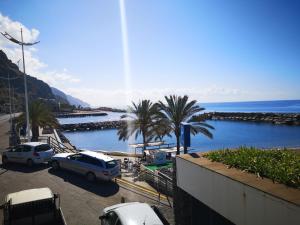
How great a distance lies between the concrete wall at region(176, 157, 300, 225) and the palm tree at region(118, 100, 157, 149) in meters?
24.5

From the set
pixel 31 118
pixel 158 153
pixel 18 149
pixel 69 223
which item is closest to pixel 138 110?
pixel 158 153

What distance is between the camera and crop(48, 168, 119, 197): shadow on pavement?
51.8ft

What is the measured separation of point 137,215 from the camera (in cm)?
825

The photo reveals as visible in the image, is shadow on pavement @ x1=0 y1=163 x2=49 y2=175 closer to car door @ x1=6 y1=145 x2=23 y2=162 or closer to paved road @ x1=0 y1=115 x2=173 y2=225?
paved road @ x1=0 y1=115 x2=173 y2=225

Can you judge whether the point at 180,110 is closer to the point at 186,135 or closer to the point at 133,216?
the point at 186,135

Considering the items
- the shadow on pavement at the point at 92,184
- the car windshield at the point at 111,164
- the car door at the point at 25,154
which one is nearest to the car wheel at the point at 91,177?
the shadow on pavement at the point at 92,184

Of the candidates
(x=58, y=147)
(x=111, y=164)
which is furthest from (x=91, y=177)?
(x=58, y=147)

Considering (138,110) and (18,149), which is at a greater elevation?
(138,110)

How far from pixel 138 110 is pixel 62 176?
18.0 m

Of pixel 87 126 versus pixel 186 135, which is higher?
pixel 186 135

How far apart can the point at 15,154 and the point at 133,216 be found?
15807 millimetres

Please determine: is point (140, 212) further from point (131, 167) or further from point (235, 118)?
point (235, 118)

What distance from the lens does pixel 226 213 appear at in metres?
7.67

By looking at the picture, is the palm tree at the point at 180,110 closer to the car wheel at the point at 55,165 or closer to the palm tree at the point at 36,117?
the car wheel at the point at 55,165
